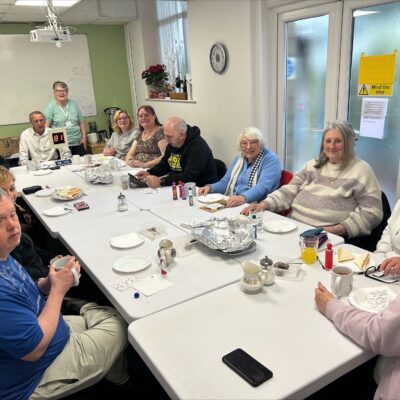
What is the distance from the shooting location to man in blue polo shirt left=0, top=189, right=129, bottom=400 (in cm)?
116

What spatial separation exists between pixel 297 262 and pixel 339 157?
902 mm

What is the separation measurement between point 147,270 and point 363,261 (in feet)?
3.05

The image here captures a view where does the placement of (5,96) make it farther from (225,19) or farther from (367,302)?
(367,302)

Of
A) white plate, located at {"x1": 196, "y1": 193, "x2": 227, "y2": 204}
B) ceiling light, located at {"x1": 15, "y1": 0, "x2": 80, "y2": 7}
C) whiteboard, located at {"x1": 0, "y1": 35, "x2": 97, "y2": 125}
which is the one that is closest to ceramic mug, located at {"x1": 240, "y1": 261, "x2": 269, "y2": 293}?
white plate, located at {"x1": 196, "y1": 193, "x2": 227, "y2": 204}

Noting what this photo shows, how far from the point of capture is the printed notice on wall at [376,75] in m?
2.92

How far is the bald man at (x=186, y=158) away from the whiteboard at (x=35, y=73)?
11.3 feet

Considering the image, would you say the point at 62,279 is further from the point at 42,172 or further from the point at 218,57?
the point at 218,57

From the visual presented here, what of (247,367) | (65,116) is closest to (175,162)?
(247,367)

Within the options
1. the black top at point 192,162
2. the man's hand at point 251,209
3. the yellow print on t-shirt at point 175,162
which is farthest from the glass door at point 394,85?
the yellow print on t-shirt at point 175,162

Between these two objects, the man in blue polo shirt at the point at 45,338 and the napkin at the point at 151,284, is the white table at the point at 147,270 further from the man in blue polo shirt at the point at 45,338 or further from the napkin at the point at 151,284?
the man in blue polo shirt at the point at 45,338

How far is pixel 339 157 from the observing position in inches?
90.4

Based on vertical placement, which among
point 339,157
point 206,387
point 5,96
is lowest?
point 206,387

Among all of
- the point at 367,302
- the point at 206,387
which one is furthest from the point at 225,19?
the point at 206,387

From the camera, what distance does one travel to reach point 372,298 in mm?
1375
